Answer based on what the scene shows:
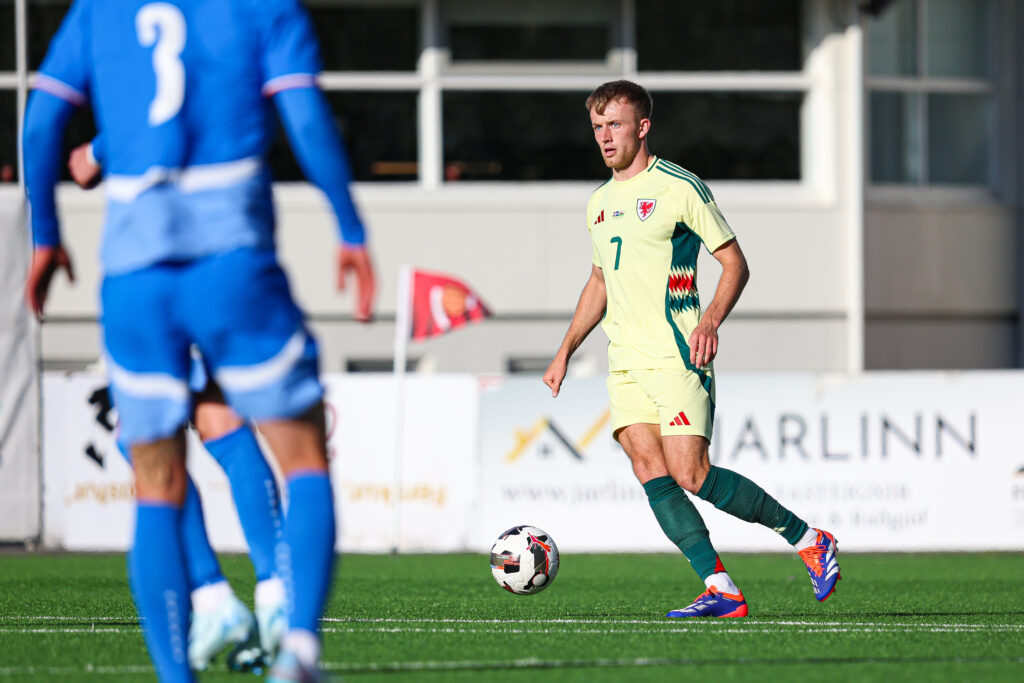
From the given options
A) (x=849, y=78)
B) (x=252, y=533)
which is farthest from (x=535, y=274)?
(x=252, y=533)

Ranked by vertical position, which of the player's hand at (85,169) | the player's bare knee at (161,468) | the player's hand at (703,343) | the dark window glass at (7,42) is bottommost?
the player's bare knee at (161,468)

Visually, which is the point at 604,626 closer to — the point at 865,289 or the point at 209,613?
the point at 209,613

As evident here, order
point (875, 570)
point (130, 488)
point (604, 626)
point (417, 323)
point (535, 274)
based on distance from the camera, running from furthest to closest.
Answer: point (535, 274), point (417, 323), point (130, 488), point (875, 570), point (604, 626)

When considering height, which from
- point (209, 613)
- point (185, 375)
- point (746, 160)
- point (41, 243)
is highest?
point (746, 160)

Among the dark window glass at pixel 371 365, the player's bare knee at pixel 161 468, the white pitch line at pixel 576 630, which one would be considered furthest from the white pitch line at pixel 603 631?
the dark window glass at pixel 371 365

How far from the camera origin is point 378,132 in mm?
17047

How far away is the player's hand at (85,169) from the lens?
15.2 ft

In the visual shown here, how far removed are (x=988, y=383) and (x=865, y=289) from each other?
4693 mm

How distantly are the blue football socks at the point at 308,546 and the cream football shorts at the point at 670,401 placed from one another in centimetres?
296

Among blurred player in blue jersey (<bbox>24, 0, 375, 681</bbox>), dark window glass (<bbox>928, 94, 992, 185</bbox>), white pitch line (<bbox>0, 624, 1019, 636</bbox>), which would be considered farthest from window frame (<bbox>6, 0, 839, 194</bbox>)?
blurred player in blue jersey (<bbox>24, 0, 375, 681</bbox>)

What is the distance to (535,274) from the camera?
54.9 feet

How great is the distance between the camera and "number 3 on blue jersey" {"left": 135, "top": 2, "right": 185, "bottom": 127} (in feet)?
12.3

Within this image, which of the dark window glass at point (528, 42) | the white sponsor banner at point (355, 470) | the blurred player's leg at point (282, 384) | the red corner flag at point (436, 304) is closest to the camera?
the blurred player's leg at point (282, 384)

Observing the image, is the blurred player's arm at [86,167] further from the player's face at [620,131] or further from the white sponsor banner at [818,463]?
the white sponsor banner at [818,463]
